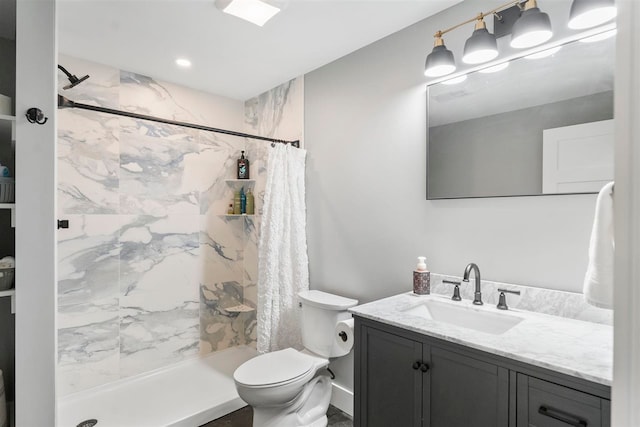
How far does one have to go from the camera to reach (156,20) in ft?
6.45

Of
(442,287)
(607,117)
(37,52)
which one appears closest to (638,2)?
(607,117)

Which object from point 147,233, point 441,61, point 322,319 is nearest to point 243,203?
point 147,233

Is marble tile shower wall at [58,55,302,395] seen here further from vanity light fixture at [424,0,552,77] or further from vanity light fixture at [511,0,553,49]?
vanity light fixture at [511,0,553,49]

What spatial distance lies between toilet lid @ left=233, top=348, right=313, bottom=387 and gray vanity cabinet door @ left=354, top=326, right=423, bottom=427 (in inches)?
17.4

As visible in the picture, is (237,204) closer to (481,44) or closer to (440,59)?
(440,59)

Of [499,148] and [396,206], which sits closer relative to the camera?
[499,148]

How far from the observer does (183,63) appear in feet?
8.25

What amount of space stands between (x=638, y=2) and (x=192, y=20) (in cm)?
208

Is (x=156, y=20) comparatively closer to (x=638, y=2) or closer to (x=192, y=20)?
(x=192, y=20)

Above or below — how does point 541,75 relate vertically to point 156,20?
below

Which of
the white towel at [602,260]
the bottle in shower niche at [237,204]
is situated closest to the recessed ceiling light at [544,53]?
the white towel at [602,260]

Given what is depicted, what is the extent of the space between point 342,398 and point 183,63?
8.69 ft

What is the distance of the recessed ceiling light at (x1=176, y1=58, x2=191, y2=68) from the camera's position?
2463 mm

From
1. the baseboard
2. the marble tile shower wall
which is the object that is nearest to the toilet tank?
the baseboard
